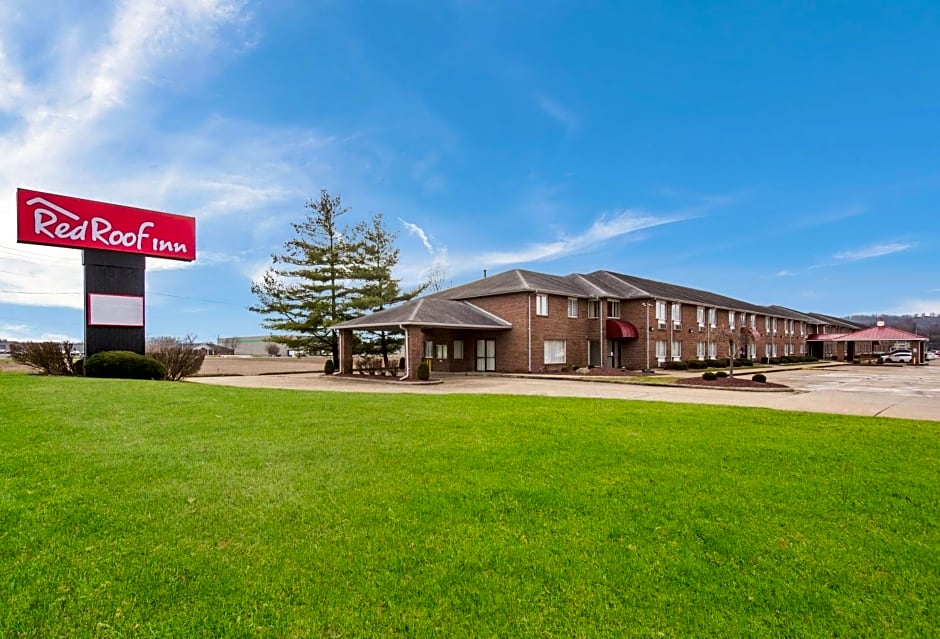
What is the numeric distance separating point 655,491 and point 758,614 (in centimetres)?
206

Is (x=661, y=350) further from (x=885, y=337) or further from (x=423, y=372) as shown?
(x=885, y=337)

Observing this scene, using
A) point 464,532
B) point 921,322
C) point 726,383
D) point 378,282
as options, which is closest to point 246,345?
point 378,282

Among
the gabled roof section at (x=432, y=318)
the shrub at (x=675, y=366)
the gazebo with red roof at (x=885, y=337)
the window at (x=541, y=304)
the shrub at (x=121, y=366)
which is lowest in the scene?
the shrub at (x=675, y=366)

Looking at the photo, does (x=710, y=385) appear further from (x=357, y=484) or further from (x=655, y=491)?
(x=357, y=484)

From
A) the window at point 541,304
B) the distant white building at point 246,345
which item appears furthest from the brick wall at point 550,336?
the distant white building at point 246,345

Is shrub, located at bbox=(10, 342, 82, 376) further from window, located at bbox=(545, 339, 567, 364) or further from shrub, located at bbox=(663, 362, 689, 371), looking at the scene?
shrub, located at bbox=(663, 362, 689, 371)

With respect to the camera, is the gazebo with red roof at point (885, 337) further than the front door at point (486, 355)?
Yes

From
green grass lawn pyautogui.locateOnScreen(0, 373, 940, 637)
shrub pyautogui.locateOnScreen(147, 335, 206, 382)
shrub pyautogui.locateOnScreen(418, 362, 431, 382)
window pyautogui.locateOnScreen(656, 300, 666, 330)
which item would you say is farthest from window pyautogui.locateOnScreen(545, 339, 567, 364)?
green grass lawn pyautogui.locateOnScreen(0, 373, 940, 637)

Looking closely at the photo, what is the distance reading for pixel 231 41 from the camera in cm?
1338

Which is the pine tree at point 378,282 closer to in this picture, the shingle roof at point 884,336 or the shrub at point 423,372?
the shrub at point 423,372

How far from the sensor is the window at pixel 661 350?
3456 centimetres

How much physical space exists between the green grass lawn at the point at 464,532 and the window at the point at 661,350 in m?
27.1

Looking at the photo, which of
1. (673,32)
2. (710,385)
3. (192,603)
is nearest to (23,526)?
(192,603)

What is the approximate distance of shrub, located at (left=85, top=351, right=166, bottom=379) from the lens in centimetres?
1830
